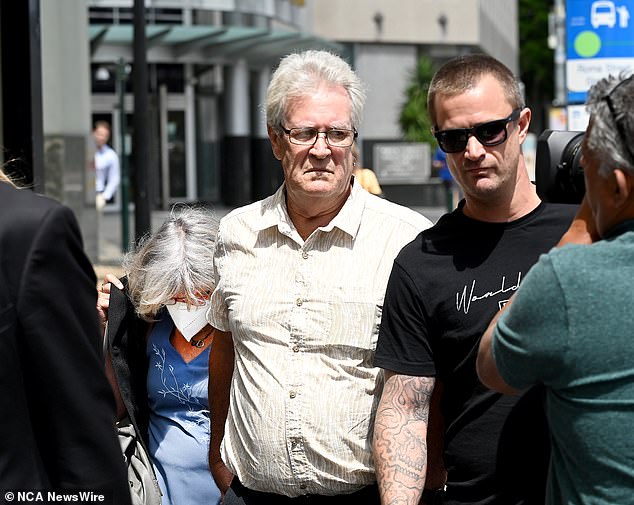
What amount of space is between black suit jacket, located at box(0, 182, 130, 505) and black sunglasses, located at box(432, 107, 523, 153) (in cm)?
122

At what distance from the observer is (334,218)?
11.4 feet

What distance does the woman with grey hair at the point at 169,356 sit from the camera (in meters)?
3.89

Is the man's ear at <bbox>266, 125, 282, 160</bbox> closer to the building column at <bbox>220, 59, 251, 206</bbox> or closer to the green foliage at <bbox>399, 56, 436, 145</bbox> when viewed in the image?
the building column at <bbox>220, 59, 251, 206</bbox>

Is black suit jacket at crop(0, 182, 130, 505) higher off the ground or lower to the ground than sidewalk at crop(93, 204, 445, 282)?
higher

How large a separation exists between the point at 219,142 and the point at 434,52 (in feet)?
34.5

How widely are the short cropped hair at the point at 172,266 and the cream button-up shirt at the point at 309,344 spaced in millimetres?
398

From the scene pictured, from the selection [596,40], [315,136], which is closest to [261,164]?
[596,40]

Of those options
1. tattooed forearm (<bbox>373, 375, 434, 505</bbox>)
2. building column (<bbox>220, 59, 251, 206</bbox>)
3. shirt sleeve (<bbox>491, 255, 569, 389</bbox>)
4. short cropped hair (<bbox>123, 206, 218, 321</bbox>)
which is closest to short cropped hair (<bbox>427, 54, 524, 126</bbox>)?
tattooed forearm (<bbox>373, 375, 434, 505</bbox>)

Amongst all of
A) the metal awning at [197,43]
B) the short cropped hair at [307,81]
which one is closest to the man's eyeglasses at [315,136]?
the short cropped hair at [307,81]

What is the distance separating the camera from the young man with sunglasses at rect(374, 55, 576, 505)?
9.76ft

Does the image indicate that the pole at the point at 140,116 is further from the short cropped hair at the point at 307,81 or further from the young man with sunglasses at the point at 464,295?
the young man with sunglasses at the point at 464,295

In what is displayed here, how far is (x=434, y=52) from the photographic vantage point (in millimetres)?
40344

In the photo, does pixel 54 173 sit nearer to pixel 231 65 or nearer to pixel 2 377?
pixel 2 377

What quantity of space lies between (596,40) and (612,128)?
7819 mm
